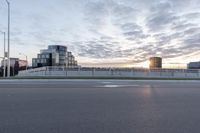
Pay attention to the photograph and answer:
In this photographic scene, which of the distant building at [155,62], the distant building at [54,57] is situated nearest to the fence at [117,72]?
the distant building at [155,62]

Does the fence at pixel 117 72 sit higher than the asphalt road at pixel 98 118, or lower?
higher

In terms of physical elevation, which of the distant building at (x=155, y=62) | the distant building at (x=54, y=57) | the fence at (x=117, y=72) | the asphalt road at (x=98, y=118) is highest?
the distant building at (x=54, y=57)

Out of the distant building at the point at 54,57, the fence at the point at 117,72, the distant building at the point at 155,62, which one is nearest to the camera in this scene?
the fence at the point at 117,72

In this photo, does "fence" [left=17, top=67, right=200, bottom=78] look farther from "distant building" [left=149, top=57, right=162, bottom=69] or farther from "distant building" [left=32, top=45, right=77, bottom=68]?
"distant building" [left=32, top=45, right=77, bottom=68]

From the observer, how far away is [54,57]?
11762cm

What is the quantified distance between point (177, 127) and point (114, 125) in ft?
4.47

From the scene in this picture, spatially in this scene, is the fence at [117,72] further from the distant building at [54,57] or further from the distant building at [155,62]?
the distant building at [54,57]

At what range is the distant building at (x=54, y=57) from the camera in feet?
378

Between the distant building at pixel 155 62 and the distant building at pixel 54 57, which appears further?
the distant building at pixel 54 57

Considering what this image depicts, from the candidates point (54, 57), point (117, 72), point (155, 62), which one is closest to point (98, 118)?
point (117, 72)

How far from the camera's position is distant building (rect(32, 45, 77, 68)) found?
11512 centimetres

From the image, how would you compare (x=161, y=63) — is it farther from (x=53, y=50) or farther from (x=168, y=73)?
(x=53, y=50)

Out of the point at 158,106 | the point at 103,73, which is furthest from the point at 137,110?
the point at 103,73

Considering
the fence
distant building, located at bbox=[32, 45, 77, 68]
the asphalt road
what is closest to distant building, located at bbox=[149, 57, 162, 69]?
the fence
